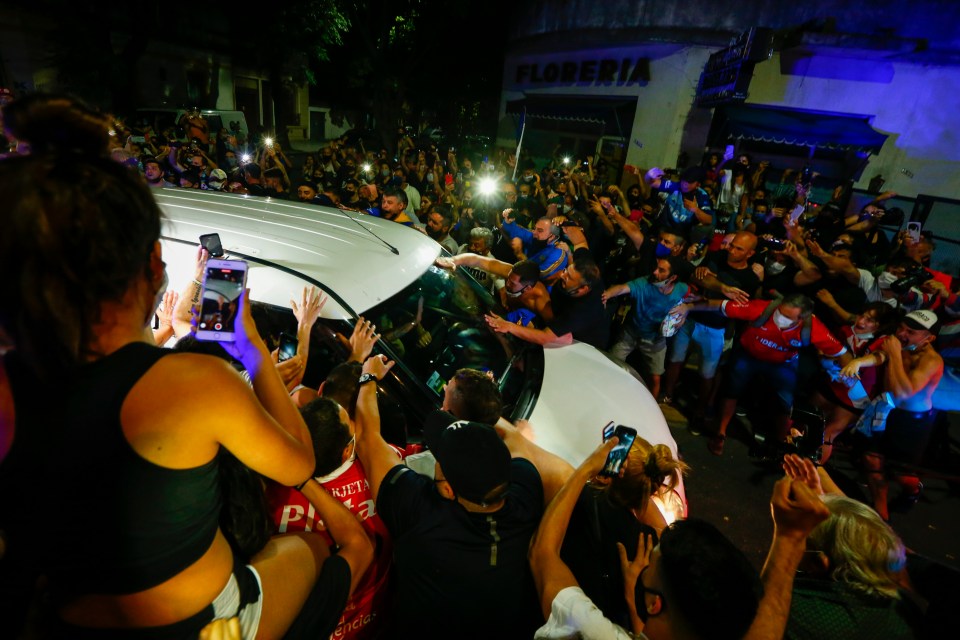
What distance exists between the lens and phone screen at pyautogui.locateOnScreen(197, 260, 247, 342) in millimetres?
1524

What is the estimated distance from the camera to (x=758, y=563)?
3207mm

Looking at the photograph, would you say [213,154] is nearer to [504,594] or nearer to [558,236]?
[558,236]

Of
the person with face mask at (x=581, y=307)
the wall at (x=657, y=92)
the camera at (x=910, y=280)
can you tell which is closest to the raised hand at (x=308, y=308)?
the person with face mask at (x=581, y=307)

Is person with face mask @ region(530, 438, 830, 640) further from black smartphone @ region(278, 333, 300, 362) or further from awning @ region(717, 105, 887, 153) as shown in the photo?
awning @ region(717, 105, 887, 153)

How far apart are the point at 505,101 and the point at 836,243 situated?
54.6 feet

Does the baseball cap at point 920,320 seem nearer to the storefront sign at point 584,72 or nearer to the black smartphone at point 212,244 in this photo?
the black smartphone at point 212,244

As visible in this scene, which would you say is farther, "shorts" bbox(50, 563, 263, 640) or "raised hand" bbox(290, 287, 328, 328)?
"raised hand" bbox(290, 287, 328, 328)

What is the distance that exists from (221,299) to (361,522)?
1.04 m

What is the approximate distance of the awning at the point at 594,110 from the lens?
13992 millimetres

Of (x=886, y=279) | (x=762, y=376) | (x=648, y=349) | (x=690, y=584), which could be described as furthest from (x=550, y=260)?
(x=690, y=584)

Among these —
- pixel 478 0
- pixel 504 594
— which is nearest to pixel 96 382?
pixel 504 594

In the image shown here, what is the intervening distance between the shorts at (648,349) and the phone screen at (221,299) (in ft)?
12.4

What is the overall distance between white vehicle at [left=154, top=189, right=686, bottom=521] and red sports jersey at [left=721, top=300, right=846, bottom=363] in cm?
143

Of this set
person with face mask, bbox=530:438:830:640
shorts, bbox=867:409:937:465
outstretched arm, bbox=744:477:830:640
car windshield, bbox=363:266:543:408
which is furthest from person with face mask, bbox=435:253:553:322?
shorts, bbox=867:409:937:465
